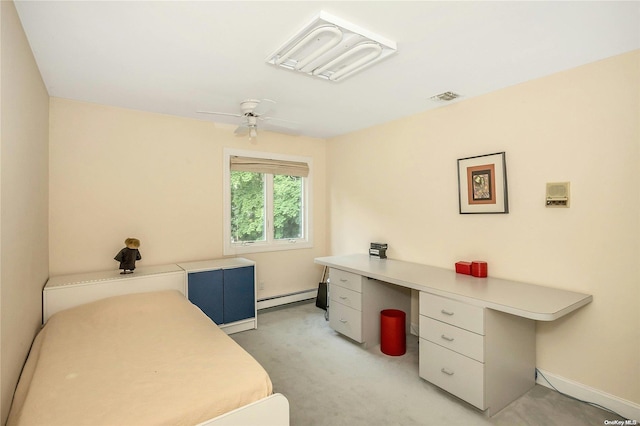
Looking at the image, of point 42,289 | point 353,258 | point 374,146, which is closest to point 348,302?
point 353,258

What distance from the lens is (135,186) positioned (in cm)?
329

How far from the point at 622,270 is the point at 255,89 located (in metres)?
2.97

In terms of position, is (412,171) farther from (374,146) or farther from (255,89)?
(255,89)

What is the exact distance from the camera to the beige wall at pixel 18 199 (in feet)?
4.62

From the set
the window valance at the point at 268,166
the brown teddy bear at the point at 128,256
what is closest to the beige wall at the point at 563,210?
the window valance at the point at 268,166

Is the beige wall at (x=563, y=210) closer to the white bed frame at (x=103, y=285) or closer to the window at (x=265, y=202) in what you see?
the window at (x=265, y=202)

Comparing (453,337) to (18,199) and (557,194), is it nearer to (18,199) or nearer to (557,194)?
(557,194)

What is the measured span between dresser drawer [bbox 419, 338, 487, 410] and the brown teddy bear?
2.68 meters

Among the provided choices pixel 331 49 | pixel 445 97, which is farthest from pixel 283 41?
pixel 445 97

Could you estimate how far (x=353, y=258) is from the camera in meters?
3.65

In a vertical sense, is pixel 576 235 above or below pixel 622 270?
above

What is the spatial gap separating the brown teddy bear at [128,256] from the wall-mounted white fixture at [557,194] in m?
3.58

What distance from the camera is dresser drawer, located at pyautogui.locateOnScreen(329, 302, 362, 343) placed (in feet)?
10.0

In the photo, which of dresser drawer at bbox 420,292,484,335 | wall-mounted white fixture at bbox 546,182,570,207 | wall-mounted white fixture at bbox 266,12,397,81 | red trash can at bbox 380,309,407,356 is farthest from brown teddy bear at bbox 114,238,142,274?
wall-mounted white fixture at bbox 546,182,570,207
